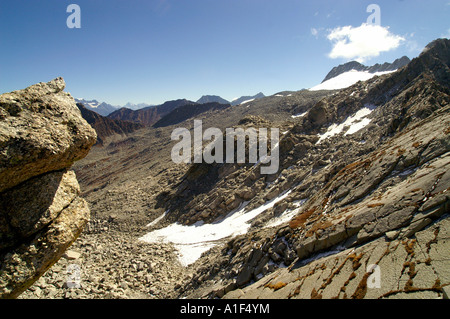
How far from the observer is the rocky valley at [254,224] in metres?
7.66

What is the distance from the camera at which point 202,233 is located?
32.8 meters

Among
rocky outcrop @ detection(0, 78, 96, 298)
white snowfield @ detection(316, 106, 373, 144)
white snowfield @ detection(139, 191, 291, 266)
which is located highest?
white snowfield @ detection(316, 106, 373, 144)

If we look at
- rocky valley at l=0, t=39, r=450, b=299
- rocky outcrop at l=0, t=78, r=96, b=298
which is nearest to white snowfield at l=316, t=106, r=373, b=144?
rocky valley at l=0, t=39, r=450, b=299

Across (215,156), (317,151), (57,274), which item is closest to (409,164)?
(317,151)

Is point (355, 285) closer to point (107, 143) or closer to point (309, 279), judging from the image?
point (309, 279)

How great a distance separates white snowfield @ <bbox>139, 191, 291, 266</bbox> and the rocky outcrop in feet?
66.5

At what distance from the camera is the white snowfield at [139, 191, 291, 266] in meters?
28.5

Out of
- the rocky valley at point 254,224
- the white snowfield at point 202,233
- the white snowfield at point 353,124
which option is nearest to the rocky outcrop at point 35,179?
the rocky valley at point 254,224

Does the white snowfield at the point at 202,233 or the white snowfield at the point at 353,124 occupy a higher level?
the white snowfield at the point at 353,124

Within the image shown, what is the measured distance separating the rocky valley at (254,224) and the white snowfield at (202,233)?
225 mm

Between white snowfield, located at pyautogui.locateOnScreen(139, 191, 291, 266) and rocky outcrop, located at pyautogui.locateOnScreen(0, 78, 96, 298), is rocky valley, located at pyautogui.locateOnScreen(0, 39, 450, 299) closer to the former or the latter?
rocky outcrop, located at pyautogui.locateOnScreen(0, 78, 96, 298)

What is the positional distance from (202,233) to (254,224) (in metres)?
9.42

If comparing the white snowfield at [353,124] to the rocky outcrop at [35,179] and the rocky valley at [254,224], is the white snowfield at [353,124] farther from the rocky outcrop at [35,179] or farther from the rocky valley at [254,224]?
the rocky outcrop at [35,179]

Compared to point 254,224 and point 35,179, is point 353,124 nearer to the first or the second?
point 254,224
